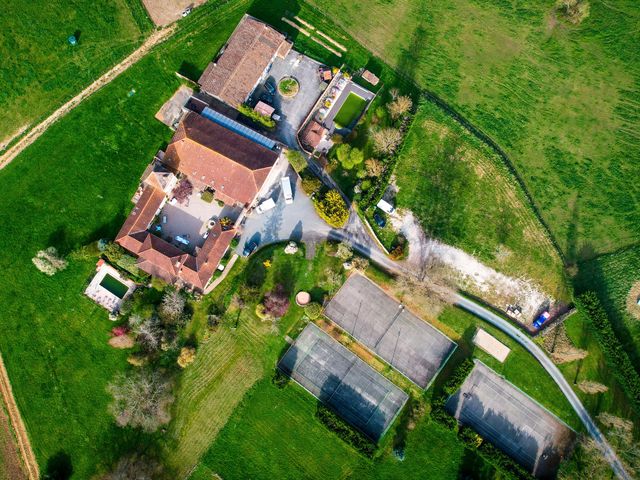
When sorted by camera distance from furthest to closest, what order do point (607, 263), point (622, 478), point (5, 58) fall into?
point (5, 58) < point (607, 263) < point (622, 478)

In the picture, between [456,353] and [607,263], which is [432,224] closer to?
[456,353]

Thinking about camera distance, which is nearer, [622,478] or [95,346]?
[622,478]

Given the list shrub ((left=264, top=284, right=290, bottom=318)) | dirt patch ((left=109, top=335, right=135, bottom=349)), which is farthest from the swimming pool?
shrub ((left=264, top=284, right=290, bottom=318))

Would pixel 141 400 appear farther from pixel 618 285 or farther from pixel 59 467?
pixel 618 285

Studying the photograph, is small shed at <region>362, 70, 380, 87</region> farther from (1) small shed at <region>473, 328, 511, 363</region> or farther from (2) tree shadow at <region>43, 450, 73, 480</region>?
(2) tree shadow at <region>43, 450, 73, 480</region>

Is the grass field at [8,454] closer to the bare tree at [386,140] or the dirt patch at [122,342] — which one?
the dirt patch at [122,342]

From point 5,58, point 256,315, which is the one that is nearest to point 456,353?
point 256,315
